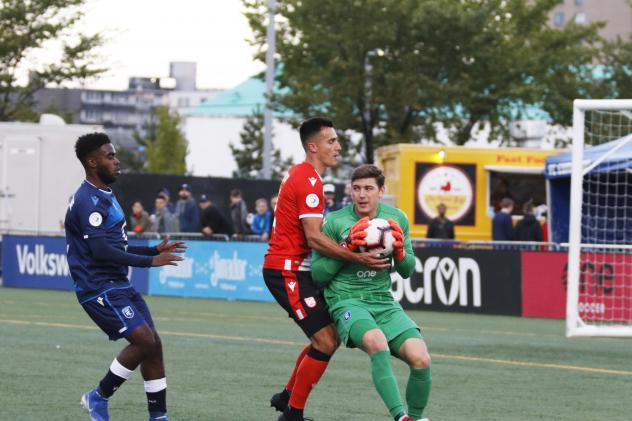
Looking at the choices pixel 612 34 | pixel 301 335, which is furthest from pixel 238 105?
pixel 301 335

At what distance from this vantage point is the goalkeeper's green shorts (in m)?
9.00

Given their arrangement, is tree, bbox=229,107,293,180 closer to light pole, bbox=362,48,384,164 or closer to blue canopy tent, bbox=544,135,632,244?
light pole, bbox=362,48,384,164

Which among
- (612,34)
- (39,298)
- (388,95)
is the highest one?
(612,34)

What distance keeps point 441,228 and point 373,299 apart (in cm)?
1841

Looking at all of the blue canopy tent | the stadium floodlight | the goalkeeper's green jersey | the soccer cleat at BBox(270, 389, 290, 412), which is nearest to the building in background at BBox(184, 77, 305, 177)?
the blue canopy tent

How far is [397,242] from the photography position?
892 cm

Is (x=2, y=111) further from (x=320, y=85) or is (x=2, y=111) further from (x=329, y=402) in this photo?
(x=329, y=402)

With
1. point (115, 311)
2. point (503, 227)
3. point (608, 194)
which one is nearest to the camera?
point (115, 311)

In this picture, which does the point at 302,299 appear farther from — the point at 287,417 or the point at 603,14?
the point at 603,14

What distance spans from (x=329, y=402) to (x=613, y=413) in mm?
2161

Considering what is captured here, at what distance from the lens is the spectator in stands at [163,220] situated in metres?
28.0

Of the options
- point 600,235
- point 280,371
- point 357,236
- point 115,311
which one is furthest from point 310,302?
point 600,235

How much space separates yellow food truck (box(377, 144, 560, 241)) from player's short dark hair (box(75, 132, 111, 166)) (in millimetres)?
21080

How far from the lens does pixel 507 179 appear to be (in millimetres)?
31047
